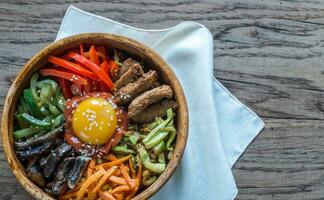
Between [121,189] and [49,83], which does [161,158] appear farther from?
[49,83]

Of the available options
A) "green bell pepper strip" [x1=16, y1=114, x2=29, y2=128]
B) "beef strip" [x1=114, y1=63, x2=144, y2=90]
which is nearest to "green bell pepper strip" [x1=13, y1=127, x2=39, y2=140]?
"green bell pepper strip" [x1=16, y1=114, x2=29, y2=128]

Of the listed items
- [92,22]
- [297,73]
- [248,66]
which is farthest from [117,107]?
[297,73]

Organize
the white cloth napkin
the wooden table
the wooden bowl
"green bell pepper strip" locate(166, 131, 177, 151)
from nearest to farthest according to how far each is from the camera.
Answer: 1. the wooden bowl
2. "green bell pepper strip" locate(166, 131, 177, 151)
3. the white cloth napkin
4. the wooden table

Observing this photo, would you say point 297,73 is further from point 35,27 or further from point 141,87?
point 35,27

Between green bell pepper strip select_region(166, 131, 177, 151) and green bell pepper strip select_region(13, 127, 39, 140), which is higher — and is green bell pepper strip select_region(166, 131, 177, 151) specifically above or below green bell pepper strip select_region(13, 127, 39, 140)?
below

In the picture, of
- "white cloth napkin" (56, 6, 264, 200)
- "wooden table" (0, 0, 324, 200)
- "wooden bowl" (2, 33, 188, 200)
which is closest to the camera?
"wooden bowl" (2, 33, 188, 200)

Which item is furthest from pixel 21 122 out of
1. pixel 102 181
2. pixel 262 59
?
pixel 262 59

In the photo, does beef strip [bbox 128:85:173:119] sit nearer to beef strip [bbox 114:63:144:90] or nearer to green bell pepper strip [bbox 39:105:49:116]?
beef strip [bbox 114:63:144:90]

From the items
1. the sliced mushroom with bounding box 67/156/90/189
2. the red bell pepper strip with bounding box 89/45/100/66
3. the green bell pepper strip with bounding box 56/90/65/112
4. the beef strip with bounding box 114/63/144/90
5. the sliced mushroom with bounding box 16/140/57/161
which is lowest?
the sliced mushroom with bounding box 67/156/90/189
